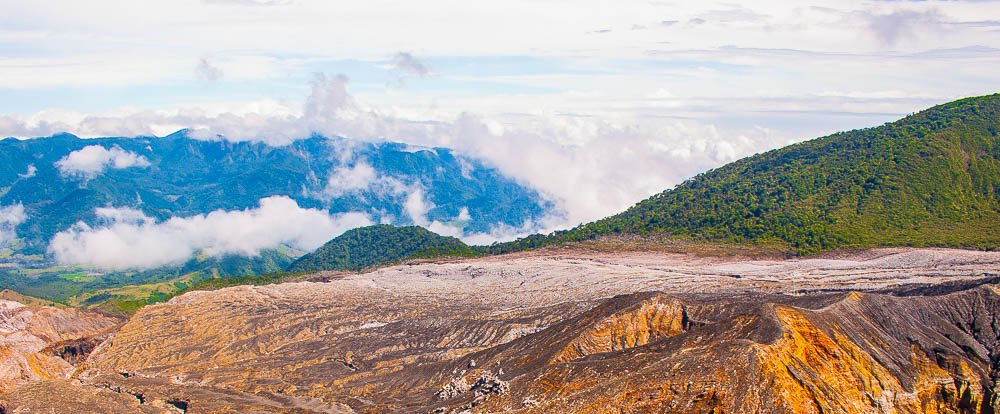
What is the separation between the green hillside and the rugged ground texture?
14911mm

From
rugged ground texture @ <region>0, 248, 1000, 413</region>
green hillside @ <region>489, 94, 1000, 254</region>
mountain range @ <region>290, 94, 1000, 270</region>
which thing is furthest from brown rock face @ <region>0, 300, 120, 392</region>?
green hillside @ <region>489, 94, 1000, 254</region>

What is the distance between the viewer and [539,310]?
374ft

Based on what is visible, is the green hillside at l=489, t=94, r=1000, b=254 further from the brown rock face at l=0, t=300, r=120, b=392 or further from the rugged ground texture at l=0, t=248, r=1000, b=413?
the brown rock face at l=0, t=300, r=120, b=392

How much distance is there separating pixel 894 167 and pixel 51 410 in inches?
6030

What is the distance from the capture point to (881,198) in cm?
16612

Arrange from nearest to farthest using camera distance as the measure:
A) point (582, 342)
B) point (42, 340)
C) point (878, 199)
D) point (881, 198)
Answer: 1. point (582, 342)
2. point (42, 340)
3. point (878, 199)
4. point (881, 198)

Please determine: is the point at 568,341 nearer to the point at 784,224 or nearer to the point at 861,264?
the point at 861,264

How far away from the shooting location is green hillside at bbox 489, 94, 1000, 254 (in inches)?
6019

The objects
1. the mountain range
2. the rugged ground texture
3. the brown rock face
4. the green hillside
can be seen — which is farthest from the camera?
the green hillside

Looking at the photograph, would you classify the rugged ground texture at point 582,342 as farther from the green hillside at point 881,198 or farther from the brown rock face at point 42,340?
the green hillside at point 881,198

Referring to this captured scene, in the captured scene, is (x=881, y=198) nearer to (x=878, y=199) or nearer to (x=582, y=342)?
(x=878, y=199)

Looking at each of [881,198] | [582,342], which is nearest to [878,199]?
[881,198]

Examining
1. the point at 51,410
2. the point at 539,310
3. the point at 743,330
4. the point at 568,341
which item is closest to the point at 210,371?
the point at 51,410

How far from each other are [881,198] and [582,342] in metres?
110
